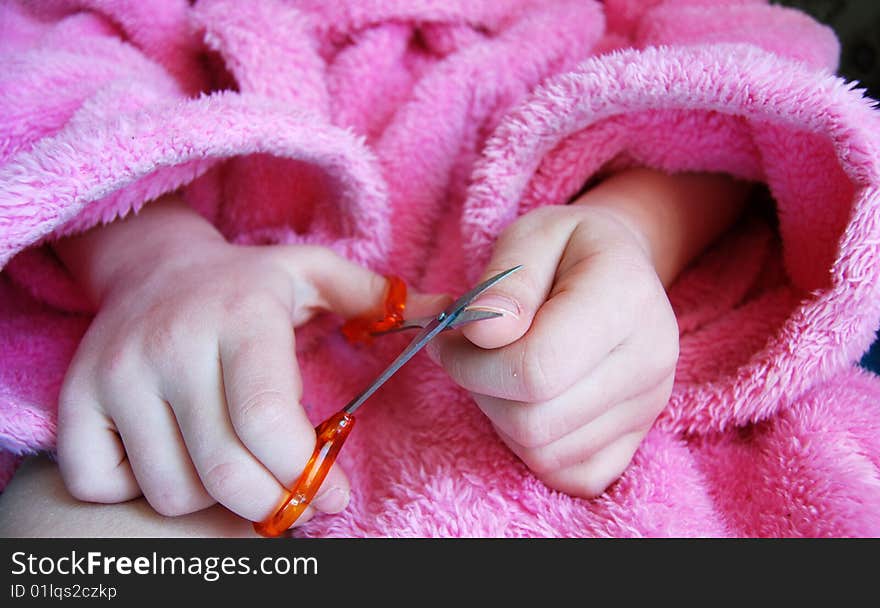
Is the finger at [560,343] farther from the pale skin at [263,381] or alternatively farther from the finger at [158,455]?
the finger at [158,455]

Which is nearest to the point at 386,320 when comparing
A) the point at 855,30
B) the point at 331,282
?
the point at 331,282

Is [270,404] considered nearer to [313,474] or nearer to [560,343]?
[313,474]

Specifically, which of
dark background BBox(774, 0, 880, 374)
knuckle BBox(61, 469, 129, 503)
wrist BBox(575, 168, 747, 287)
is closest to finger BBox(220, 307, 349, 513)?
knuckle BBox(61, 469, 129, 503)

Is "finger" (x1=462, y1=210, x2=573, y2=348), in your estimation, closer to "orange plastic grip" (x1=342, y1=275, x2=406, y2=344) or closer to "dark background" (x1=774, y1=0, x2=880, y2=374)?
"orange plastic grip" (x1=342, y1=275, x2=406, y2=344)

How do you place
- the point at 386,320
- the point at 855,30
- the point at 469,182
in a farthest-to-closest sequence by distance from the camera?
the point at 855,30, the point at 469,182, the point at 386,320

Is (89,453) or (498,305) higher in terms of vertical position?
(498,305)

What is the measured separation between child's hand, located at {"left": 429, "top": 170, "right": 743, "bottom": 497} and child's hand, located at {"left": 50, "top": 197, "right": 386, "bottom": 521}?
0.11 meters

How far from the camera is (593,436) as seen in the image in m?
0.46

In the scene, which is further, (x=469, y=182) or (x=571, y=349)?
(x=469, y=182)

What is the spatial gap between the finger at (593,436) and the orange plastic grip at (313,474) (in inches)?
4.3

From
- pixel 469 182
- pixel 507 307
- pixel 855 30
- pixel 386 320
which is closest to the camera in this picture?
pixel 507 307

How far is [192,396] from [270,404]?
2.3 inches

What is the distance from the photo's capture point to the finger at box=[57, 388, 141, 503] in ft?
1.56
